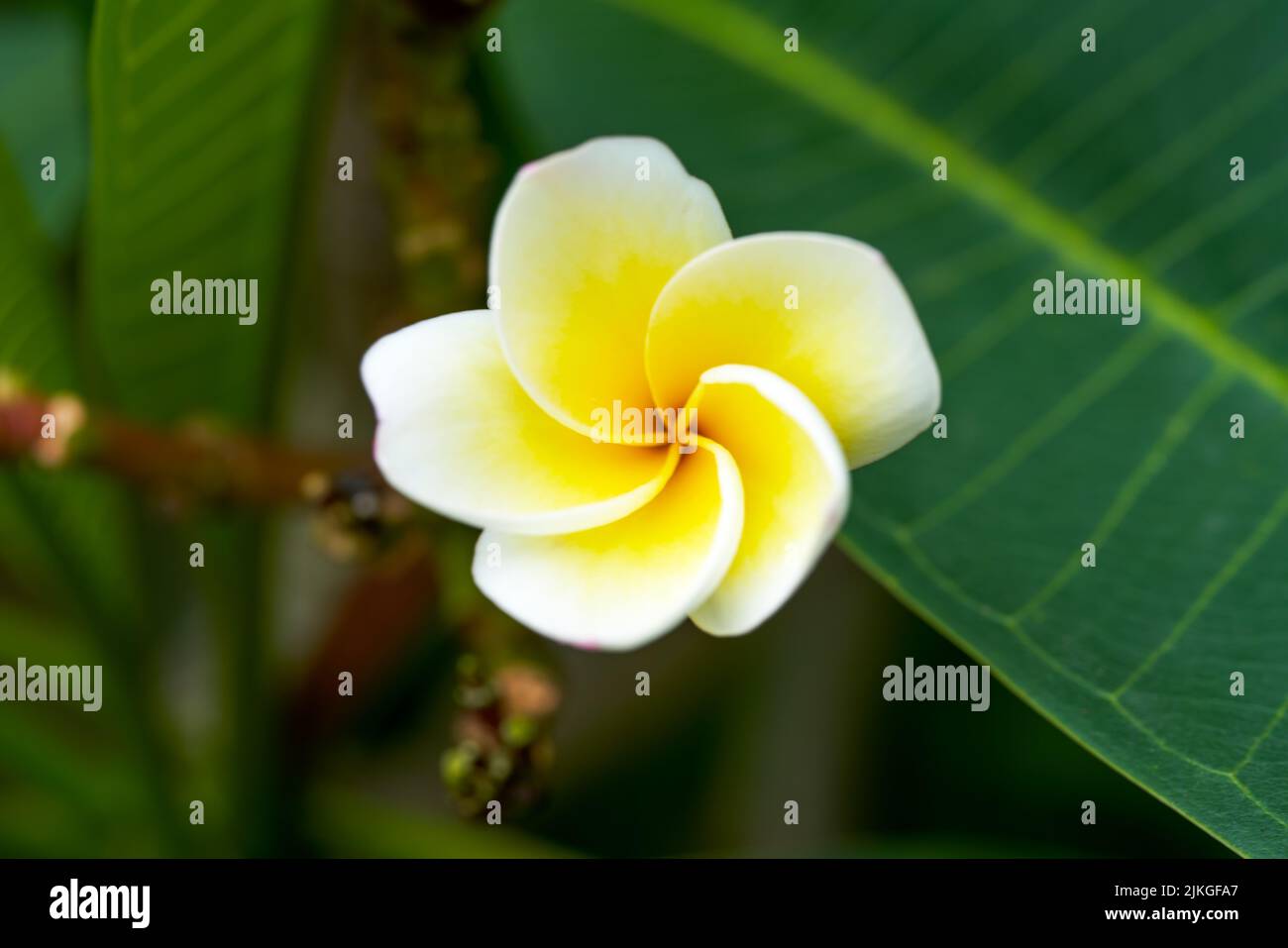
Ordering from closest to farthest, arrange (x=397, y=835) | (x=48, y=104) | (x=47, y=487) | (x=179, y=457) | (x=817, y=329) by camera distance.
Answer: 1. (x=817, y=329)
2. (x=179, y=457)
3. (x=47, y=487)
4. (x=397, y=835)
5. (x=48, y=104)

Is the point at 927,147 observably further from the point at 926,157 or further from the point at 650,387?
the point at 650,387

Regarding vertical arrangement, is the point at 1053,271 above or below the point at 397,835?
above

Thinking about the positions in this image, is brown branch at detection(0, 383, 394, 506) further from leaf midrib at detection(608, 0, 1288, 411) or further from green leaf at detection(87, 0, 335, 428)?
leaf midrib at detection(608, 0, 1288, 411)

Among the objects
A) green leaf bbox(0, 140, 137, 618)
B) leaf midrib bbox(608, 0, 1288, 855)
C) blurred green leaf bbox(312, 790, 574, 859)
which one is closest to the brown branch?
green leaf bbox(0, 140, 137, 618)

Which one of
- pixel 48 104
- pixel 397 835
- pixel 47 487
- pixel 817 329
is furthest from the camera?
pixel 48 104

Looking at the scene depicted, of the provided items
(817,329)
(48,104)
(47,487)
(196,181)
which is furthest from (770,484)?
(48,104)

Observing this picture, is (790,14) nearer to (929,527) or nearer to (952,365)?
(952,365)

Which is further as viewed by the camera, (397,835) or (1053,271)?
(397,835)
